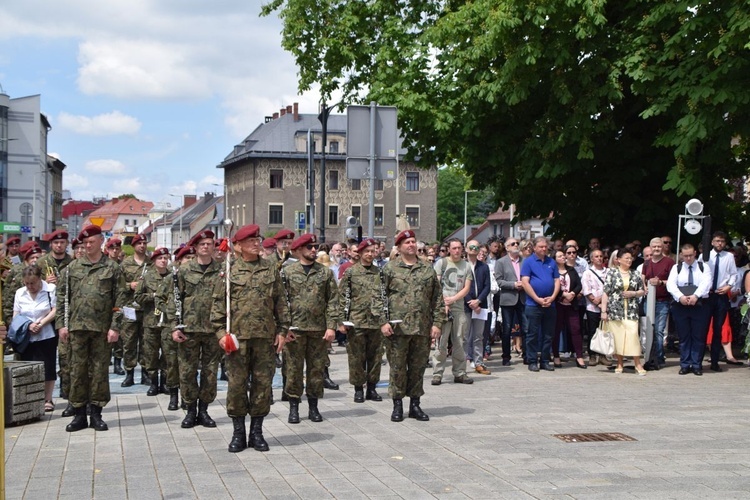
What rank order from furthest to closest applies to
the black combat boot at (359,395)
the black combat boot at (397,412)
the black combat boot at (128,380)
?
the black combat boot at (128,380)
the black combat boot at (359,395)
the black combat boot at (397,412)

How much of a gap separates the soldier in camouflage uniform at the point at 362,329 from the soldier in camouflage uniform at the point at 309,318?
1198 mm

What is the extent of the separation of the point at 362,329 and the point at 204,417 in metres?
2.79

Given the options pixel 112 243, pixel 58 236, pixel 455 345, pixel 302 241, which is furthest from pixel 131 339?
pixel 455 345

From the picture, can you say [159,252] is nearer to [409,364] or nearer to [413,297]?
[413,297]

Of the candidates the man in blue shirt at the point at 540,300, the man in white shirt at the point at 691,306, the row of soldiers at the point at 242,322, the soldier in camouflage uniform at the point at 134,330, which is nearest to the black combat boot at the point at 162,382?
the soldier in camouflage uniform at the point at 134,330

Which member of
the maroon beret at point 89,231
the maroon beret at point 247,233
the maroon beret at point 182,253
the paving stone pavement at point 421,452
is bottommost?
the paving stone pavement at point 421,452

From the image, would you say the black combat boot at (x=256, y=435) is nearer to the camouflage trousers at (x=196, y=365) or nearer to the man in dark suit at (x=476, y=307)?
the camouflage trousers at (x=196, y=365)

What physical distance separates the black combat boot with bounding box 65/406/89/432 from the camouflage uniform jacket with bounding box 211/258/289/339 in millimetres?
2014

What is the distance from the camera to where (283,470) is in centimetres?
839

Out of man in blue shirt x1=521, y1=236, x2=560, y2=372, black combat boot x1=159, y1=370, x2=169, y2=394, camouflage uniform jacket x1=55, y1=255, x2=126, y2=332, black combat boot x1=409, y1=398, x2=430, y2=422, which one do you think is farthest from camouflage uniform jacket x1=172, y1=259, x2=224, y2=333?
man in blue shirt x1=521, y1=236, x2=560, y2=372

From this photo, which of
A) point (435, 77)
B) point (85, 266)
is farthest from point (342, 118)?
point (85, 266)

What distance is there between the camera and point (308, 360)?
11312mm

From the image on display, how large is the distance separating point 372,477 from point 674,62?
41.9 feet

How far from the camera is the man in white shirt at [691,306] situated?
15555 millimetres
